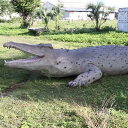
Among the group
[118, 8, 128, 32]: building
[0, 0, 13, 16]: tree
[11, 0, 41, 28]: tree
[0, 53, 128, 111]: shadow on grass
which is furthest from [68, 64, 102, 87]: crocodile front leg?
[0, 0, 13, 16]: tree

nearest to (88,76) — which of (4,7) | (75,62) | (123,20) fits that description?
(75,62)

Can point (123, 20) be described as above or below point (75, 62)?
above

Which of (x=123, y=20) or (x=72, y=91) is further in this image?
(x=123, y=20)

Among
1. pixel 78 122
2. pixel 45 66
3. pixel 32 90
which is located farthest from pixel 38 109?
pixel 45 66

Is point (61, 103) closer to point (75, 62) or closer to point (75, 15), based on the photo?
point (75, 62)

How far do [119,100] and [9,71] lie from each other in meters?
3.54

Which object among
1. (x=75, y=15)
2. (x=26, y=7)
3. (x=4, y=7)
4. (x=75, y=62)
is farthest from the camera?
(x=75, y=15)

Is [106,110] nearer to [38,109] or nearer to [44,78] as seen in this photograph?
[38,109]

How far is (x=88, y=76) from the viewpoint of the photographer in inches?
252

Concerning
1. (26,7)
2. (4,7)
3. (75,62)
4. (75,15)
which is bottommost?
(75,62)

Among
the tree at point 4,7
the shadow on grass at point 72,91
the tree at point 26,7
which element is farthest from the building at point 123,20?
the tree at point 4,7

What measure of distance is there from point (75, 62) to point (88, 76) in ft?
2.06

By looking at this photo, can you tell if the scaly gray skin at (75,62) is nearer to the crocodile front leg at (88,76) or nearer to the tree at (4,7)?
the crocodile front leg at (88,76)

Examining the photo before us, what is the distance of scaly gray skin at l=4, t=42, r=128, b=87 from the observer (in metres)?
6.59
